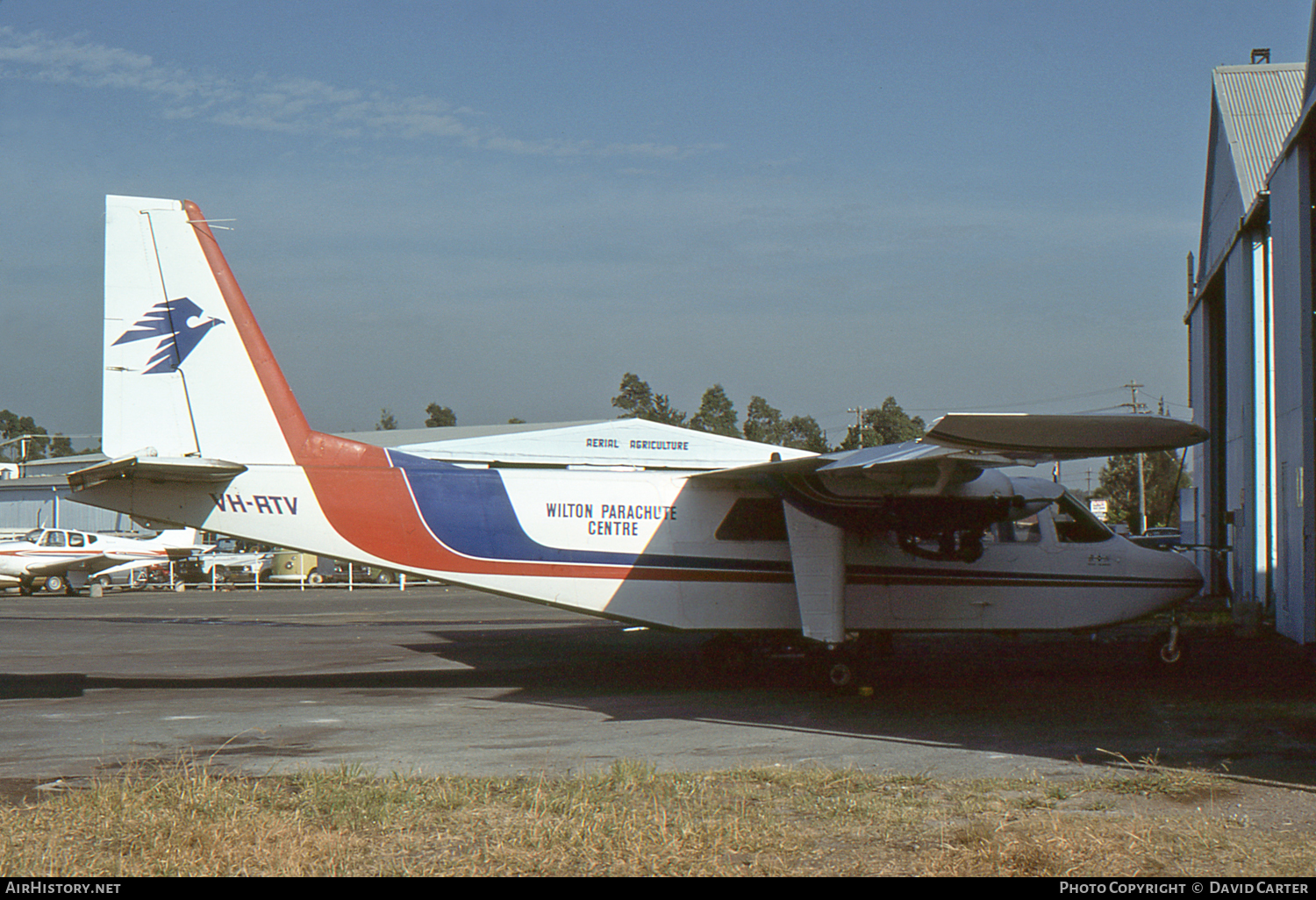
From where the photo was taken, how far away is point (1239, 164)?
73.4 feet

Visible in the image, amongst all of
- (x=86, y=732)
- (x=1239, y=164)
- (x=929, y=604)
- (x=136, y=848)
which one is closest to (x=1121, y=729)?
(x=929, y=604)

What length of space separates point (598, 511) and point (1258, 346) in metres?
13.4

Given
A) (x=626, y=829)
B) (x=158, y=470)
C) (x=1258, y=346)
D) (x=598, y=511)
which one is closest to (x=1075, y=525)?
(x=598, y=511)

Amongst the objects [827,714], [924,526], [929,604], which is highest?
[924,526]

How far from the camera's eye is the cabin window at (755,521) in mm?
14500

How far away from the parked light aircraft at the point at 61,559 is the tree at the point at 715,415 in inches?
2761

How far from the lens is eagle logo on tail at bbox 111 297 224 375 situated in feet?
41.0

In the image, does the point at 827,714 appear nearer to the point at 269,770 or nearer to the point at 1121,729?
the point at 1121,729

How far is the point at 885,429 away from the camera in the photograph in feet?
297

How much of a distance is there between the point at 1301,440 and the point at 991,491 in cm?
475

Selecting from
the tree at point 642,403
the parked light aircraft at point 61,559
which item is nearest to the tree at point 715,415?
the tree at point 642,403

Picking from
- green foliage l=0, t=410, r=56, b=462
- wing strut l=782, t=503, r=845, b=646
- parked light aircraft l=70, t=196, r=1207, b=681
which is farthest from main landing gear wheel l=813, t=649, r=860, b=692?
green foliage l=0, t=410, r=56, b=462

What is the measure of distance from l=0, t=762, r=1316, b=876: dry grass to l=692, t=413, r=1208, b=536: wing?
283cm

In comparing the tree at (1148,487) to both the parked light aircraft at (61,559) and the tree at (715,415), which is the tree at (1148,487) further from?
the parked light aircraft at (61,559)
